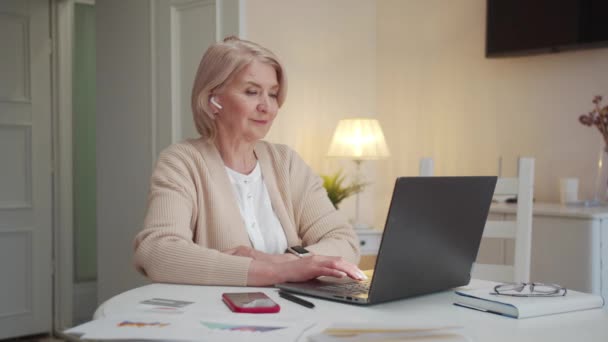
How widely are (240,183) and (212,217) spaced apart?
0.55ft

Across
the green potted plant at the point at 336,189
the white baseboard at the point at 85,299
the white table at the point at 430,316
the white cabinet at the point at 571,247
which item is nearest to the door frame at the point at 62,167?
the white baseboard at the point at 85,299

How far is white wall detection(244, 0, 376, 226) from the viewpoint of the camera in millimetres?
3549

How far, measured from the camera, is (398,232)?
1.31 meters

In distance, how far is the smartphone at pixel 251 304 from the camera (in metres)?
1.28

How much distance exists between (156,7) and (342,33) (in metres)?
1.16

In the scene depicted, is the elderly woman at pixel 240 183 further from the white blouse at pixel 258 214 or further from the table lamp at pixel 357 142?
the table lamp at pixel 357 142

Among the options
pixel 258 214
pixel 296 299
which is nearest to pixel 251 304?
pixel 296 299

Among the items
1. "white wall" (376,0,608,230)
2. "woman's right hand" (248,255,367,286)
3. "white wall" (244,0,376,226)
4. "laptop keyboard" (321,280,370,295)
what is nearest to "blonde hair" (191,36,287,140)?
"woman's right hand" (248,255,367,286)

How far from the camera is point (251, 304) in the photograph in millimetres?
1293

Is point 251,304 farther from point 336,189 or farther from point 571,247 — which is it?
point 336,189

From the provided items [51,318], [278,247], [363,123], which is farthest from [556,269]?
[51,318]

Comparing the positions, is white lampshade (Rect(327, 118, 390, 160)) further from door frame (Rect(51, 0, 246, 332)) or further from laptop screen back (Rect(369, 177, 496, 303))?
laptop screen back (Rect(369, 177, 496, 303))

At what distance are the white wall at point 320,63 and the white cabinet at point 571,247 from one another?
109 centimetres

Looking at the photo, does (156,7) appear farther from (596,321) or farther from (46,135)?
(596,321)
